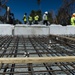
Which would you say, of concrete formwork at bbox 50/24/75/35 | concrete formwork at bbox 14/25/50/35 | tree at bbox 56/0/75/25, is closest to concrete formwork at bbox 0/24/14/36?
concrete formwork at bbox 14/25/50/35

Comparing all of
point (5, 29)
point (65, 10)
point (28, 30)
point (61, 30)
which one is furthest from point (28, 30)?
point (65, 10)

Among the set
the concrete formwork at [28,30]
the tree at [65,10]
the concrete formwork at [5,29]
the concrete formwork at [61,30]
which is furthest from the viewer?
the tree at [65,10]

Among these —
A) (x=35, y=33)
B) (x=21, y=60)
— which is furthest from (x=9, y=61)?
(x=35, y=33)

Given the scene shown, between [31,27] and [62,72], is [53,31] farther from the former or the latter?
[62,72]

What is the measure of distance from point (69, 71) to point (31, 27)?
28.7 ft

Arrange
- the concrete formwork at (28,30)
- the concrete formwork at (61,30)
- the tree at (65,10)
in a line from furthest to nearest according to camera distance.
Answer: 1. the tree at (65,10)
2. the concrete formwork at (61,30)
3. the concrete formwork at (28,30)

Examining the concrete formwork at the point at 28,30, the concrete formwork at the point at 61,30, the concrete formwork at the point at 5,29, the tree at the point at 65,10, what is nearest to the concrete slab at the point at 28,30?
the concrete formwork at the point at 28,30

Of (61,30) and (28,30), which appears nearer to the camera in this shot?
(28,30)

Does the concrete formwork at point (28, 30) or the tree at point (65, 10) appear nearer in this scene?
the concrete formwork at point (28, 30)

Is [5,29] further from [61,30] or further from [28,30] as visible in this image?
[61,30]

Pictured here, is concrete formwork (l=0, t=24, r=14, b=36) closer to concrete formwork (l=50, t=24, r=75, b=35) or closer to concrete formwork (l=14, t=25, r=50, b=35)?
concrete formwork (l=14, t=25, r=50, b=35)

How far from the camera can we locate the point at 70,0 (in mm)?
46125

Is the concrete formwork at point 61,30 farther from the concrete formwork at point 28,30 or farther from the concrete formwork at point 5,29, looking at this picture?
the concrete formwork at point 5,29

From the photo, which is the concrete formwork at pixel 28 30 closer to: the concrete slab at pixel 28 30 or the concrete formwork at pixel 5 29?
the concrete slab at pixel 28 30
